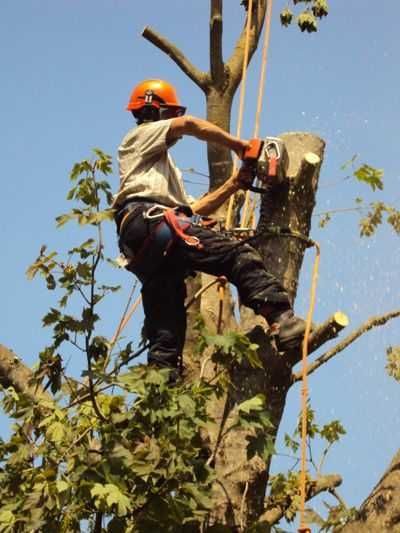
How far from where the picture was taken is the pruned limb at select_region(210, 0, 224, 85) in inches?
278

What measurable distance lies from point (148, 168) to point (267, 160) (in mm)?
538

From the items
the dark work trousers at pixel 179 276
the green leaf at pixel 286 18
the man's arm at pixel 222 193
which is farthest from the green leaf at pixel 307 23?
the dark work trousers at pixel 179 276

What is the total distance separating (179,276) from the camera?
499 centimetres

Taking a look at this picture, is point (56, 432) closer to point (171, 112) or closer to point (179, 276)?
A: point (179, 276)

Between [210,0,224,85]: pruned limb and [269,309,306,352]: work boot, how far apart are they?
2.83m

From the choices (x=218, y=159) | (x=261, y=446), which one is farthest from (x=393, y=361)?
(x=261, y=446)

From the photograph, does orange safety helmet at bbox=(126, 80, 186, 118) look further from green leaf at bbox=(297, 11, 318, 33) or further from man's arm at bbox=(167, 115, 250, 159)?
green leaf at bbox=(297, 11, 318, 33)

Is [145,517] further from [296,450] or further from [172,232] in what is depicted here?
[296,450]

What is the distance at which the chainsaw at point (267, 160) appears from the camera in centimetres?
491

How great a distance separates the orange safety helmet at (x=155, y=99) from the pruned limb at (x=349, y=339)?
53.6 inches

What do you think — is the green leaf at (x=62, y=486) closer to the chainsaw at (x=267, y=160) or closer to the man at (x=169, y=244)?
the man at (x=169, y=244)

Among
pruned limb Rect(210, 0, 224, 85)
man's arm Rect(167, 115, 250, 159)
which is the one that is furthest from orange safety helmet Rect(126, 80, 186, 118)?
pruned limb Rect(210, 0, 224, 85)

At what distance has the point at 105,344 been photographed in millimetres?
4492

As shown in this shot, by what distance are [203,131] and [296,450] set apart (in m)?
1.91
